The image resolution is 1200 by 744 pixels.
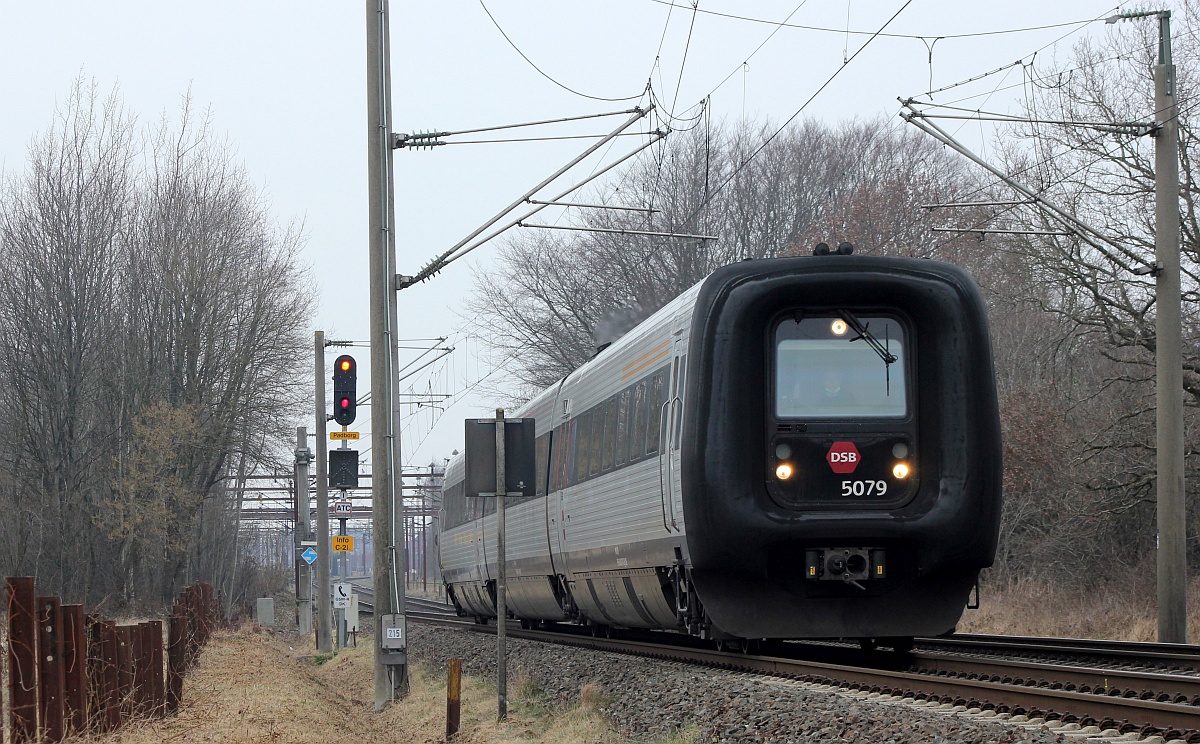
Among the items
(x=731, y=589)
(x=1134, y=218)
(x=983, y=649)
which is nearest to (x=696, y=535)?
(x=731, y=589)

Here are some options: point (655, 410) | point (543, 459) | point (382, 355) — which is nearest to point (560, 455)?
point (543, 459)

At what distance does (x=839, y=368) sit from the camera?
11703 mm

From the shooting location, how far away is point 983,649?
1423 cm

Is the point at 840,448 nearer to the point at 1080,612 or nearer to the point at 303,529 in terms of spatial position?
the point at 1080,612

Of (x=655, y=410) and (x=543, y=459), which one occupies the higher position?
(x=655, y=410)

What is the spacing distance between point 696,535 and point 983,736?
14.5ft

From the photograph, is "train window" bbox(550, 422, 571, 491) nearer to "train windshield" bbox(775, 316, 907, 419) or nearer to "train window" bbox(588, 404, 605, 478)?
"train window" bbox(588, 404, 605, 478)

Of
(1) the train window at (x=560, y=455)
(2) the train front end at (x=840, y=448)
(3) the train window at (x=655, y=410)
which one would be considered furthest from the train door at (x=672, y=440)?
(1) the train window at (x=560, y=455)

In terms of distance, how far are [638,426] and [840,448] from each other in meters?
3.03

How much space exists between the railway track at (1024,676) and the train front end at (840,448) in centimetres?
65

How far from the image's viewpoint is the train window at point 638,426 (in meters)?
13.9

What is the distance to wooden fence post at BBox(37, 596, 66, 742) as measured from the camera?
9367 millimetres

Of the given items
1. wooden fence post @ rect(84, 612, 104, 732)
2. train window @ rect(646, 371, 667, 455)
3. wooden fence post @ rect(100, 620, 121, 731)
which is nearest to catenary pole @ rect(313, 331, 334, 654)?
train window @ rect(646, 371, 667, 455)

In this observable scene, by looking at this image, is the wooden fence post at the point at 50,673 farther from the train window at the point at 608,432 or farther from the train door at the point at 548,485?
the train door at the point at 548,485
